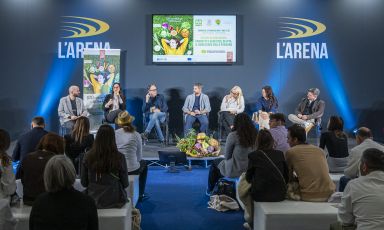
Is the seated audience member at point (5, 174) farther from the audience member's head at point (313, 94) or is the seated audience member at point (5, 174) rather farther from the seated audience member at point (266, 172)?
the audience member's head at point (313, 94)

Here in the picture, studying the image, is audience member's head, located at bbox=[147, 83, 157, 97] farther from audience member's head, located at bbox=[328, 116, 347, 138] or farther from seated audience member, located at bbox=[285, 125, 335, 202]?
seated audience member, located at bbox=[285, 125, 335, 202]

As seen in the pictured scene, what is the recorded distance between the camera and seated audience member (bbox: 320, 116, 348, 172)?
5.07m

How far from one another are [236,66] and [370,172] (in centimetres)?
684

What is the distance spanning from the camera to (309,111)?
8.80 metres

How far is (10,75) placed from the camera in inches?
371

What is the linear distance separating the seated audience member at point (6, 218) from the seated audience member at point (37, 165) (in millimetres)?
471

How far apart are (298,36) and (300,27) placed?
0.20 m

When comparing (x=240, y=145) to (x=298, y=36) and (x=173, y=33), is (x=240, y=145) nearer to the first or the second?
(x=173, y=33)

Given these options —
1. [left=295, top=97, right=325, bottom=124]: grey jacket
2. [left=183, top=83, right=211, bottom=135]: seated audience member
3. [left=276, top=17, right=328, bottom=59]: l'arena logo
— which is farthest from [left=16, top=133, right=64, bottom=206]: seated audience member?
[left=276, top=17, right=328, bottom=59]: l'arena logo

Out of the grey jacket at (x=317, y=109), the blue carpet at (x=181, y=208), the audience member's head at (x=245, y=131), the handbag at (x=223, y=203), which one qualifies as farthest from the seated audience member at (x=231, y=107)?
the audience member's head at (x=245, y=131)

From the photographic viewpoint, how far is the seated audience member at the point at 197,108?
28.1 ft

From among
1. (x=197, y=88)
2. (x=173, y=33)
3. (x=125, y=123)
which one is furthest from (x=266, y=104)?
(x=125, y=123)

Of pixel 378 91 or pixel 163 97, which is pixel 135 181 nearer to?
pixel 163 97

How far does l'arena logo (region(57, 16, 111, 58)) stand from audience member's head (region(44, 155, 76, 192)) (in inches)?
286
